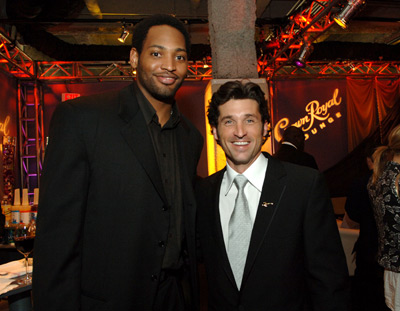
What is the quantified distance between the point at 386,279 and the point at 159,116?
209 centimetres

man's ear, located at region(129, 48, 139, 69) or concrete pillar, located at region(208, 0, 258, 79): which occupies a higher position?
concrete pillar, located at region(208, 0, 258, 79)

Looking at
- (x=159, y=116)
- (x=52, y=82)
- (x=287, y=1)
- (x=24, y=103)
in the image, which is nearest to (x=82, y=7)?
(x=52, y=82)

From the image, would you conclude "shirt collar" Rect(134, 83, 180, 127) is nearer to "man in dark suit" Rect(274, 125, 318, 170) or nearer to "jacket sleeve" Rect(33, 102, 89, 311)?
"jacket sleeve" Rect(33, 102, 89, 311)

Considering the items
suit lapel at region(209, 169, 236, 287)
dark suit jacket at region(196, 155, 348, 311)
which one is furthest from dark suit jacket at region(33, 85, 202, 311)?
dark suit jacket at region(196, 155, 348, 311)

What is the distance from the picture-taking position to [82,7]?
7816mm

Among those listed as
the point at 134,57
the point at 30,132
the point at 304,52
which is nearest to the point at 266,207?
the point at 134,57

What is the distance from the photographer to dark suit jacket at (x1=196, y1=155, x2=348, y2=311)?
150 centimetres

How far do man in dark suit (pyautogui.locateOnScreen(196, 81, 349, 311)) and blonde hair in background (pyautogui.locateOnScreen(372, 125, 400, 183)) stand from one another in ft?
4.32

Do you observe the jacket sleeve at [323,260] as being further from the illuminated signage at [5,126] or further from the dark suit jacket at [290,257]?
the illuminated signage at [5,126]

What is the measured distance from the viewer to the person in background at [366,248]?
3193mm

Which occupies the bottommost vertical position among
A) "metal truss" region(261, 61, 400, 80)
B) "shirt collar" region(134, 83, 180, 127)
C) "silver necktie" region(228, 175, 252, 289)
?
"silver necktie" region(228, 175, 252, 289)

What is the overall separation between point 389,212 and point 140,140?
1924 mm

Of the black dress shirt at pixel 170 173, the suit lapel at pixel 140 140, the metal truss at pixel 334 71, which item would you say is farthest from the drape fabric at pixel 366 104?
the suit lapel at pixel 140 140

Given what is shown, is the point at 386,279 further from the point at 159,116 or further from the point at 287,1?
the point at 287,1
